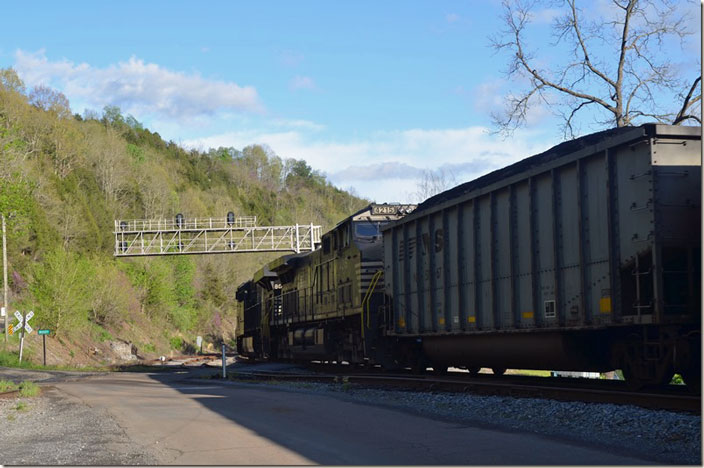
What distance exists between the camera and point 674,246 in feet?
36.1

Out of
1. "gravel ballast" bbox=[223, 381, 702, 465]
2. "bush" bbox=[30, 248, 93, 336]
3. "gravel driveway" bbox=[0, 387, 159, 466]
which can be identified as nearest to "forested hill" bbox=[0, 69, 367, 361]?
"bush" bbox=[30, 248, 93, 336]

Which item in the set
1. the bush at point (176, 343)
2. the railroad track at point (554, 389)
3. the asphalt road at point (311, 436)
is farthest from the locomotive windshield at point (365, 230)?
the bush at point (176, 343)

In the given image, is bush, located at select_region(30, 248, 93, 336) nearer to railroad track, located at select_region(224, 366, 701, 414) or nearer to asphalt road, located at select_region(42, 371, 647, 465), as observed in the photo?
railroad track, located at select_region(224, 366, 701, 414)

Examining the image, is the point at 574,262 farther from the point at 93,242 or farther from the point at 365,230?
the point at 93,242

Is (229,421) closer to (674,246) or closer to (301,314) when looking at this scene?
(674,246)

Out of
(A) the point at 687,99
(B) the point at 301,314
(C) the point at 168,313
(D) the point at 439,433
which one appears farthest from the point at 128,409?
(C) the point at 168,313

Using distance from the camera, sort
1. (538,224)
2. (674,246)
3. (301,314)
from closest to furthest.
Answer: (674,246), (538,224), (301,314)

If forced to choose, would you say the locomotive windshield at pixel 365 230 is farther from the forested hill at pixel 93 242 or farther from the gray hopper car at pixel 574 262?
the forested hill at pixel 93 242

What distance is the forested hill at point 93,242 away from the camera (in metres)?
48.5

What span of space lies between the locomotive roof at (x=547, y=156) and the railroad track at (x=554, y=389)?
3706mm

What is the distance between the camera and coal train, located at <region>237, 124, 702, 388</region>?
1108 cm

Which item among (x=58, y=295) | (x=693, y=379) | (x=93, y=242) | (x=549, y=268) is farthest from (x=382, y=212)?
(x=93, y=242)

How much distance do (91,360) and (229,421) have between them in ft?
134

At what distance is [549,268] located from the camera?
44.8 ft
